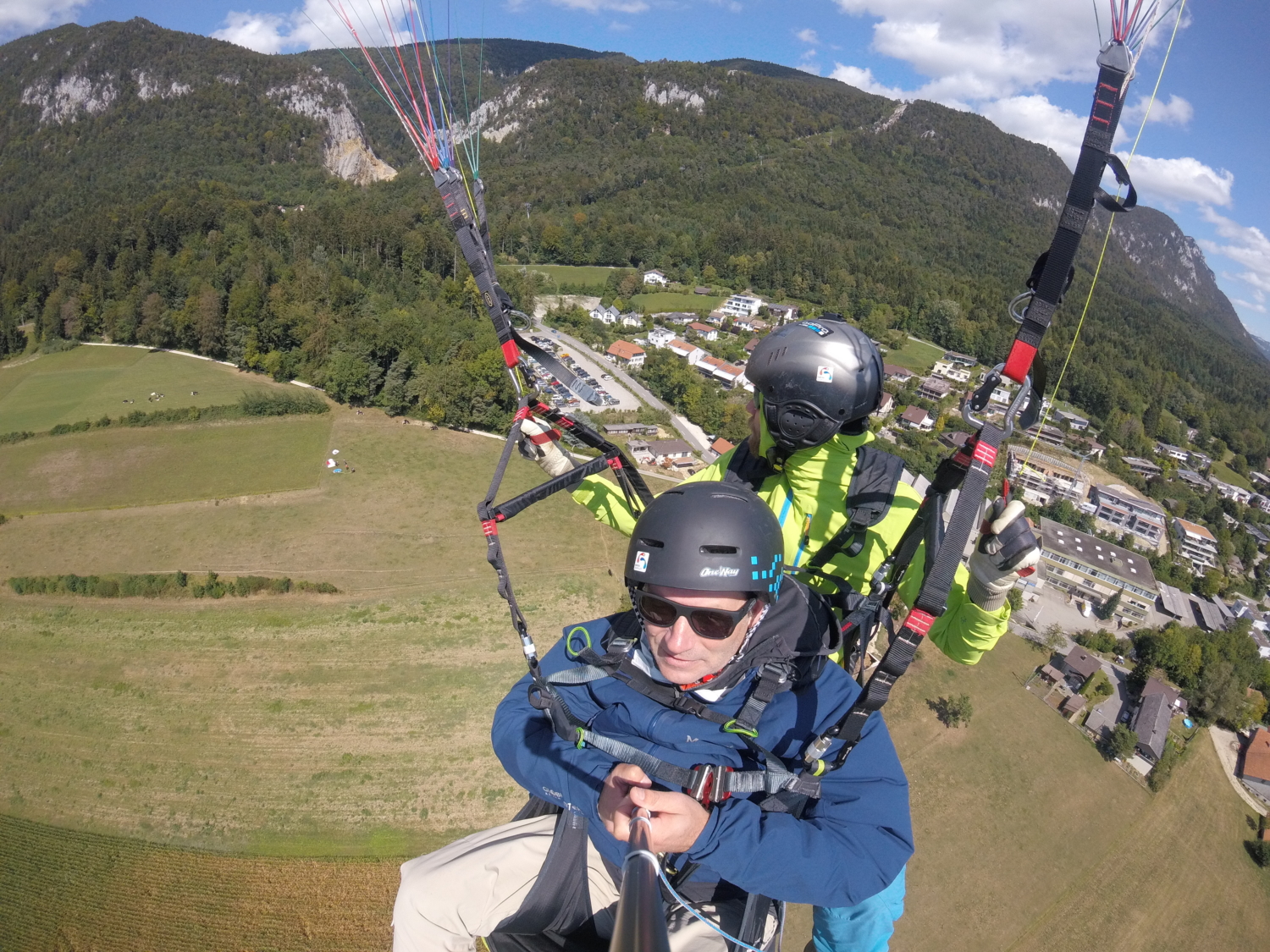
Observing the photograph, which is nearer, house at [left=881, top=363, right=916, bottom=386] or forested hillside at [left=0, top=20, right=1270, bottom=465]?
forested hillside at [left=0, top=20, right=1270, bottom=465]

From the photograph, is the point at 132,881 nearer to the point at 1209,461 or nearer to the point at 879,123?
the point at 1209,461

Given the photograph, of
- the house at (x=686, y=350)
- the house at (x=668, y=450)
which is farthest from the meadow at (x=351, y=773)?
the house at (x=686, y=350)

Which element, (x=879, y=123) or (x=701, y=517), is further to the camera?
(x=879, y=123)

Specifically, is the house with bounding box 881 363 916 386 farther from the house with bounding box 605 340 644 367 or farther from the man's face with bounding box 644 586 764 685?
the man's face with bounding box 644 586 764 685

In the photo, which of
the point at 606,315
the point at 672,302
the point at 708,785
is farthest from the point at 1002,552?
the point at 672,302

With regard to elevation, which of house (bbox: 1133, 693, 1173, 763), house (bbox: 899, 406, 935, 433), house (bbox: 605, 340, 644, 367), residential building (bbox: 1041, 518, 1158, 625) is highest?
house (bbox: 899, 406, 935, 433)

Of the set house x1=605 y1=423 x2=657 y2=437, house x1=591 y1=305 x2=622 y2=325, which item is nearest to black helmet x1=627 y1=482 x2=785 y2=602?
house x1=605 y1=423 x2=657 y2=437

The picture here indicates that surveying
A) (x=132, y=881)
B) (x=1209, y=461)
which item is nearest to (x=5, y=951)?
(x=132, y=881)
